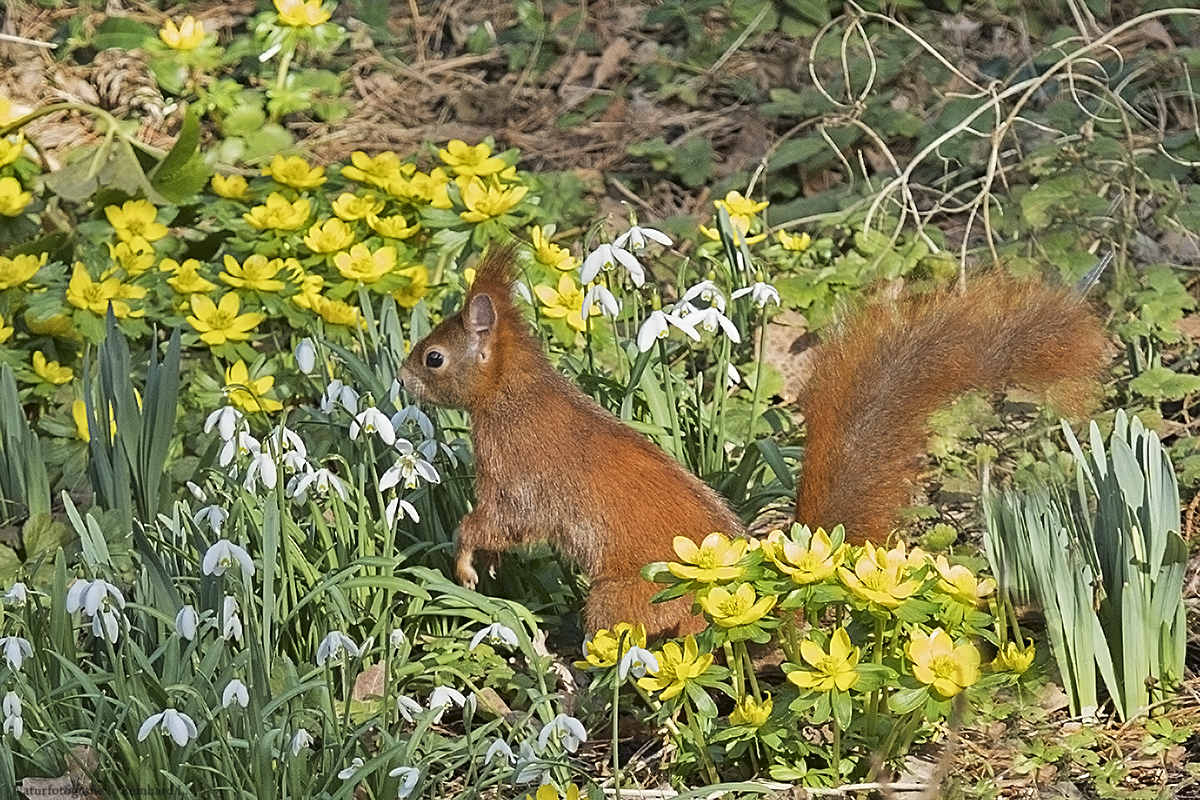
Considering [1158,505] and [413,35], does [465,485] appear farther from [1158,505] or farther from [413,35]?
[413,35]

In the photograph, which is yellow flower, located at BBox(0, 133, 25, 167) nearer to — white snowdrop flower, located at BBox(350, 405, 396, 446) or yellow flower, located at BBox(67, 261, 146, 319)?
yellow flower, located at BBox(67, 261, 146, 319)

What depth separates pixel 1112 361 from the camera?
11.3 feet

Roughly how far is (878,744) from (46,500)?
5.70ft

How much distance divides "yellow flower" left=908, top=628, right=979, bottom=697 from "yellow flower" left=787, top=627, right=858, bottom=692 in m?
0.08

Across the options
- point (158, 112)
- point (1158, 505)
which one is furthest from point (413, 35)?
point (1158, 505)

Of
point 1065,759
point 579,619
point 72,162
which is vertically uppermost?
point 72,162

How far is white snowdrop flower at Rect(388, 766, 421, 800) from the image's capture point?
6.77ft

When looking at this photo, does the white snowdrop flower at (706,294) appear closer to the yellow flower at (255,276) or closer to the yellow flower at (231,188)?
the yellow flower at (255,276)

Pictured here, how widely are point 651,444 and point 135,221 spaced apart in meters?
1.73

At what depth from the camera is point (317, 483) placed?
8.07 feet

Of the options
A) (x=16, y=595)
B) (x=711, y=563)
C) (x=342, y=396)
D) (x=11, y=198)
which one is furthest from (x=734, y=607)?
(x=11, y=198)

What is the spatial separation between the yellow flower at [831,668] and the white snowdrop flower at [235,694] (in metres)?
0.74

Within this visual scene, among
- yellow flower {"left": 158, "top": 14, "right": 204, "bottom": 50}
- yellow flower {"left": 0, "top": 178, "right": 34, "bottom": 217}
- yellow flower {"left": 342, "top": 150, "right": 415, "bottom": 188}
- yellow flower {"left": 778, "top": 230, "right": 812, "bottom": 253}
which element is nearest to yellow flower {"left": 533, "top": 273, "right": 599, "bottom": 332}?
yellow flower {"left": 342, "top": 150, "right": 415, "bottom": 188}

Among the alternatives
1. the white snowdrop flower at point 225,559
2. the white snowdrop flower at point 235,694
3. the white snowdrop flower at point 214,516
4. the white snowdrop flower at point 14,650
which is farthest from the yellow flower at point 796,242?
the white snowdrop flower at point 14,650
